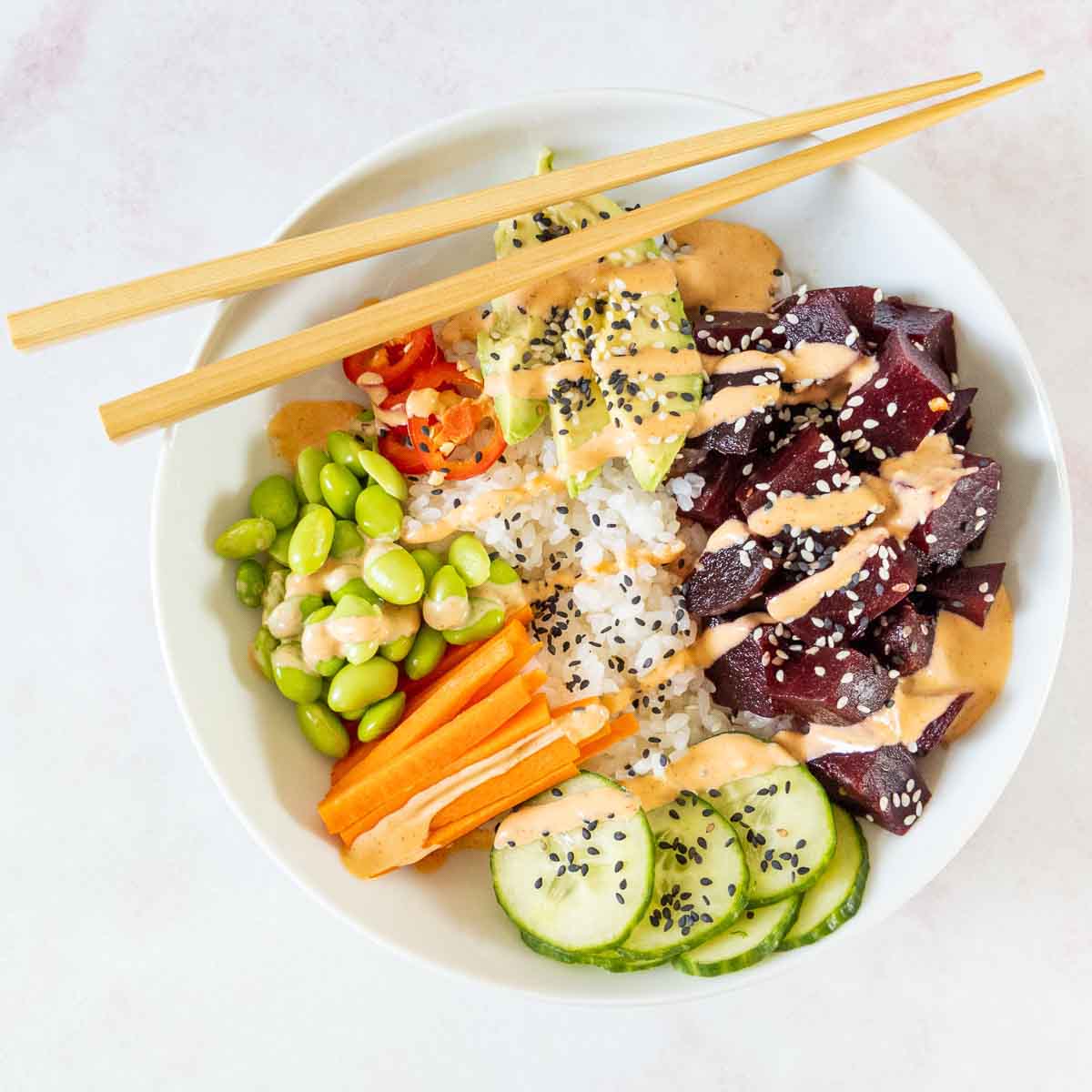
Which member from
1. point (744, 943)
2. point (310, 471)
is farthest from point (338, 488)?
point (744, 943)

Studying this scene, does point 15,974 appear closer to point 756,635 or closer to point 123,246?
point 123,246

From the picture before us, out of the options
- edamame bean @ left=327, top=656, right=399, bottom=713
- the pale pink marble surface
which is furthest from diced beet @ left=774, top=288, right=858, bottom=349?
edamame bean @ left=327, top=656, right=399, bottom=713

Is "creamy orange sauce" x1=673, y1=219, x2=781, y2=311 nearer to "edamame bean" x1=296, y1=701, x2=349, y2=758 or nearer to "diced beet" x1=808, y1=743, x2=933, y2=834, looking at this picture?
"diced beet" x1=808, y1=743, x2=933, y2=834

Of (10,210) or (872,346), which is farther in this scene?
(10,210)

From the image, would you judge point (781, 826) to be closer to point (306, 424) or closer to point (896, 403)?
point (896, 403)

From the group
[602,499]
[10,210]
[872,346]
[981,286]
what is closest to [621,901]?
[602,499]

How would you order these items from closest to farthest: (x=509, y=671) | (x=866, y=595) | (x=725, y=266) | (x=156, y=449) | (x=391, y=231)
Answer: (x=391, y=231), (x=866, y=595), (x=509, y=671), (x=725, y=266), (x=156, y=449)
